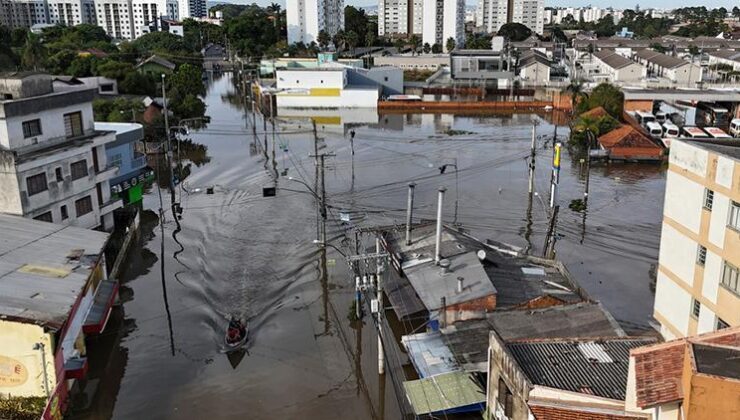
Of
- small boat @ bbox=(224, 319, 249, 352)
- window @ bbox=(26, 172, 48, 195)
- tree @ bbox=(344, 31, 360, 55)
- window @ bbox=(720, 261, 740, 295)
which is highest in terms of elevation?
tree @ bbox=(344, 31, 360, 55)

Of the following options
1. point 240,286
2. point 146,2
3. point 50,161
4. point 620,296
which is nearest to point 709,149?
point 620,296

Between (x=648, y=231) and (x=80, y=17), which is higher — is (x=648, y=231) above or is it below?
below

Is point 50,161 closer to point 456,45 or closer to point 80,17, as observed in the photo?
point 456,45

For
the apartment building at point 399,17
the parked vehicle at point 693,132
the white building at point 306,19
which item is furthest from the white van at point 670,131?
the apartment building at point 399,17

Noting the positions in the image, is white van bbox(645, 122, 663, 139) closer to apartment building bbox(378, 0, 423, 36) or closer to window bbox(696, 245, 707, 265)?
window bbox(696, 245, 707, 265)

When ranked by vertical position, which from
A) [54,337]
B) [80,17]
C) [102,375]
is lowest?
[102,375]

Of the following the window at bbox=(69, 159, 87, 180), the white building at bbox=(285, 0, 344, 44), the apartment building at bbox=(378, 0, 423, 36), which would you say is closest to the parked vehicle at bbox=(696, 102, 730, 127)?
the window at bbox=(69, 159, 87, 180)
